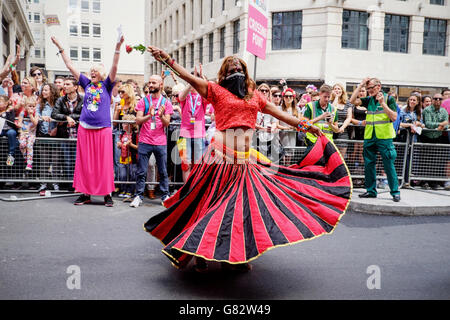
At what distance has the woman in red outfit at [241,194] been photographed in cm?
331

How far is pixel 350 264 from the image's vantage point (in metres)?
4.33

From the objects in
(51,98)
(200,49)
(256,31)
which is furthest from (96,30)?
(256,31)

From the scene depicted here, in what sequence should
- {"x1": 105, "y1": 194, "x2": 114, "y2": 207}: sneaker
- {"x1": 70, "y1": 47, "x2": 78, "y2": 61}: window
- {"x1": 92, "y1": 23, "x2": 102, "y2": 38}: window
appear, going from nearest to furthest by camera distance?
1. {"x1": 105, "y1": 194, "x2": 114, "y2": 207}: sneaker
2. {"x1": 92, "y1": 23, "x2": 102, "y2": 38}: window
3. {"x1": 70, "y1": 47, "x2": 78, "y2": 61}: window

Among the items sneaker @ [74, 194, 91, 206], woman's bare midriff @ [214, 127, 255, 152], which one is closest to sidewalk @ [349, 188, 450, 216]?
woman's bare midriff @ [214, 127, 255, 152]

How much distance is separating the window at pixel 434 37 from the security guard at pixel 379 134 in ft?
55.5

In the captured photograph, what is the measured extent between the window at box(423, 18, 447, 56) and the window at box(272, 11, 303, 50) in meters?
6.84

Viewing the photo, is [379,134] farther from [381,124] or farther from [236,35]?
[236,35]

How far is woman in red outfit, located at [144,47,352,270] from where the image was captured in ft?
10.9

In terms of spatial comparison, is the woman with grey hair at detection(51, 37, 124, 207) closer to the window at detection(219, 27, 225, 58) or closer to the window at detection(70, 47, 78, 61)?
the window at detection(219, 27, 225, 58)

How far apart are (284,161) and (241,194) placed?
4924mm

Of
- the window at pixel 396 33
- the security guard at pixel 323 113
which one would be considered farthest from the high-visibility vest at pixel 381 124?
the window at pixel 396 33

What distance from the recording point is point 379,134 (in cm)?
732
